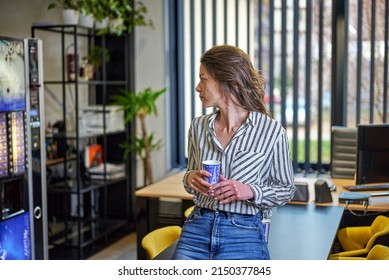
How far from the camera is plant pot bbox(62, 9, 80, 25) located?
389 cm

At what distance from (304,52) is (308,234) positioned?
7.17ft

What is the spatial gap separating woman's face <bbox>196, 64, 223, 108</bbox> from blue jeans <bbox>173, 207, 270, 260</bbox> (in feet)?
1.07

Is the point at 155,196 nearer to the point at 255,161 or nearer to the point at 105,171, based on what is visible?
the point at 105,171

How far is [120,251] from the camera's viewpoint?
13.7 ft

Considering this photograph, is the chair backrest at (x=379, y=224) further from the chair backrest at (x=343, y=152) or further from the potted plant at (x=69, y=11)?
the potted plant at (x=69, y=11)

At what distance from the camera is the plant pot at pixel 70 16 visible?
3.89 m

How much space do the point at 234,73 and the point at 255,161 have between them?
0.26m

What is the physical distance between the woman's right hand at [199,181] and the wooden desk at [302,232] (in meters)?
0.33

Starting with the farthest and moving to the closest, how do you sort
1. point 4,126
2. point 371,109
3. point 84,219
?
point 84,219 < point 371,109 < point 4,126

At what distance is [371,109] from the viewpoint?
370 centimetres

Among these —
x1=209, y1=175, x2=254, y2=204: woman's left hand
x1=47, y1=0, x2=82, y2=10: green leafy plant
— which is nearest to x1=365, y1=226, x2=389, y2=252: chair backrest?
x1=209, y1=175, x2=254, y2=204: woman's left hand

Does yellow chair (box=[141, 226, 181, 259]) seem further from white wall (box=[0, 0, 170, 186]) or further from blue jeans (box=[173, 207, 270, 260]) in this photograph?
white wall (box=[0, 0, 170, 186])
